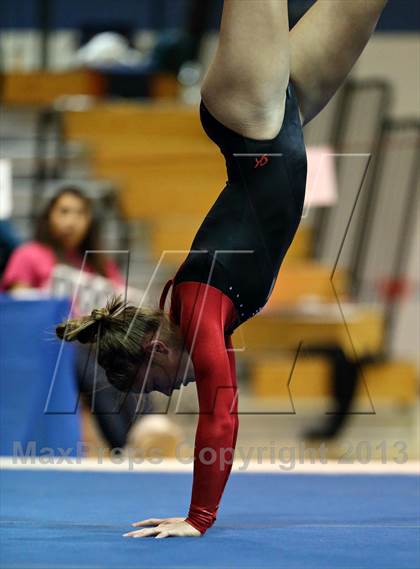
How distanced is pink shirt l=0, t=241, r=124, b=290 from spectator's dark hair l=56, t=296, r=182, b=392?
1692 mm

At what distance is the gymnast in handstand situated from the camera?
2.48 metres

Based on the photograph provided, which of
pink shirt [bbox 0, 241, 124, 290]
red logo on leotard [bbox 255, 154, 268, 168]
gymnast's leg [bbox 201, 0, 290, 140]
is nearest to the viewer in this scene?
gymnast's leg [bbox 201, 0, 290, 140]

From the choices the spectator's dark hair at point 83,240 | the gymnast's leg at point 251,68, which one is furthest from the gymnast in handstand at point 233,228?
the spectator's dark hair at point 83,240

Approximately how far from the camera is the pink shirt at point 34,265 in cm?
434

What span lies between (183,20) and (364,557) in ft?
22.0

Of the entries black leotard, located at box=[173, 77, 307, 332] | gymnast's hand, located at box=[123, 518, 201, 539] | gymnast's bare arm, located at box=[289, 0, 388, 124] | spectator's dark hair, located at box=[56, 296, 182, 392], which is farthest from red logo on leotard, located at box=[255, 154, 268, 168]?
gymnast's hand, located at box=[123, 518, 201, 539]

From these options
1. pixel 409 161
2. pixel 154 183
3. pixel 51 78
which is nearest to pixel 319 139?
pixel 409 161

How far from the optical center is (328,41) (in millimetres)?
2623

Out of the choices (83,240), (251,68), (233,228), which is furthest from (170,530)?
(83,240)

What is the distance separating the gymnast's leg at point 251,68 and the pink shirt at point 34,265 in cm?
182

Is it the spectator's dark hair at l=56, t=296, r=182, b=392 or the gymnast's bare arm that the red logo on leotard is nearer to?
the gymnast's bare arm

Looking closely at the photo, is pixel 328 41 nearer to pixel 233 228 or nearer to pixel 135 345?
pixel 233 228

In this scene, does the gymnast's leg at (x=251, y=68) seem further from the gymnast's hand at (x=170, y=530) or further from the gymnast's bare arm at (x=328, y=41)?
the gymnast's hand at (x=170, y=530)

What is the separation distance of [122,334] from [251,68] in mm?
607
